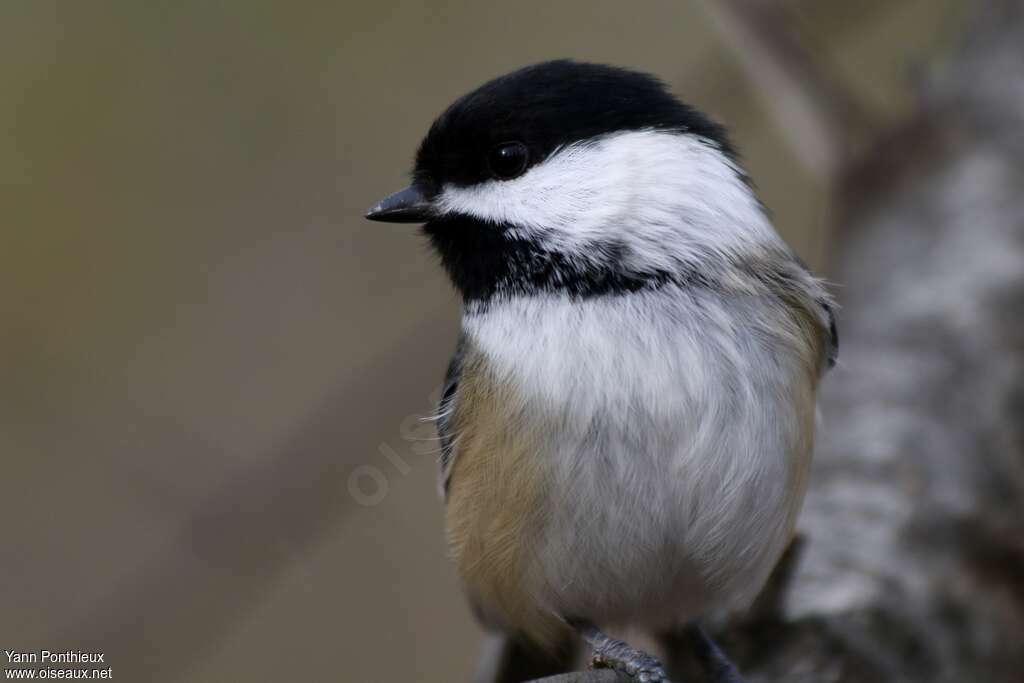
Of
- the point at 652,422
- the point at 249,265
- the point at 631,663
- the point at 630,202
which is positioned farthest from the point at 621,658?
the point at 249,265

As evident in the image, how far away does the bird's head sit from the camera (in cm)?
158

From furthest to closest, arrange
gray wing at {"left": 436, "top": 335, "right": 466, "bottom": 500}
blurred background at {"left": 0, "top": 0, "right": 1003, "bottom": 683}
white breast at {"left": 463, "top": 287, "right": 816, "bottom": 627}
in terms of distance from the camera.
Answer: blurred background at {"left": 0, "top": 0, "right": 1003, "bottom": 683} < gray wing at {"left": 436, "top": 335, "right": 466, "bottom": 500} < white breast at {"left": 463, "top": 287, "right": 816, "bottom": 627}

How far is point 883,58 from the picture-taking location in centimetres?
412

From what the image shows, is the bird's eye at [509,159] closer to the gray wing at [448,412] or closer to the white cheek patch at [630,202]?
the white cheek patch at [630,202]

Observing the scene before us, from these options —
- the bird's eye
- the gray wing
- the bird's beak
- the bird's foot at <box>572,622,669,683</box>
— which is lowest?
the bird's foot at <box>572,622,669,683</box>

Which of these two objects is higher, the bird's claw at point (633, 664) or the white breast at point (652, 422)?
the white breast at point (652, 422)

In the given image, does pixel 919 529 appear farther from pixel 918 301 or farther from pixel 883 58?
pixel 883 58

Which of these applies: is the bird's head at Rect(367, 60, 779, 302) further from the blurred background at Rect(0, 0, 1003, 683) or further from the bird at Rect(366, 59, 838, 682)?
the blurred background at Rect(0, 0, 1003, 683)

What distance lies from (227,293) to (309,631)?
1.23 m

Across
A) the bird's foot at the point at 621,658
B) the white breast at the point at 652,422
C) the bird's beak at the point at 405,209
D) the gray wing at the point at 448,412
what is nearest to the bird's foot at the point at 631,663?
the bird's foot at the point at 621,658

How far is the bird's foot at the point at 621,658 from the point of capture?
1.60 m

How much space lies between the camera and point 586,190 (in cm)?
160

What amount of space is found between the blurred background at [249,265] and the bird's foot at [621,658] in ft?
3.16

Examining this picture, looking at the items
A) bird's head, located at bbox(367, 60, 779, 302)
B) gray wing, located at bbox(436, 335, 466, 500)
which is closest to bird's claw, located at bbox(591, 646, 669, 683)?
gray wing, located at bbox(436, 335, 466, 500)
